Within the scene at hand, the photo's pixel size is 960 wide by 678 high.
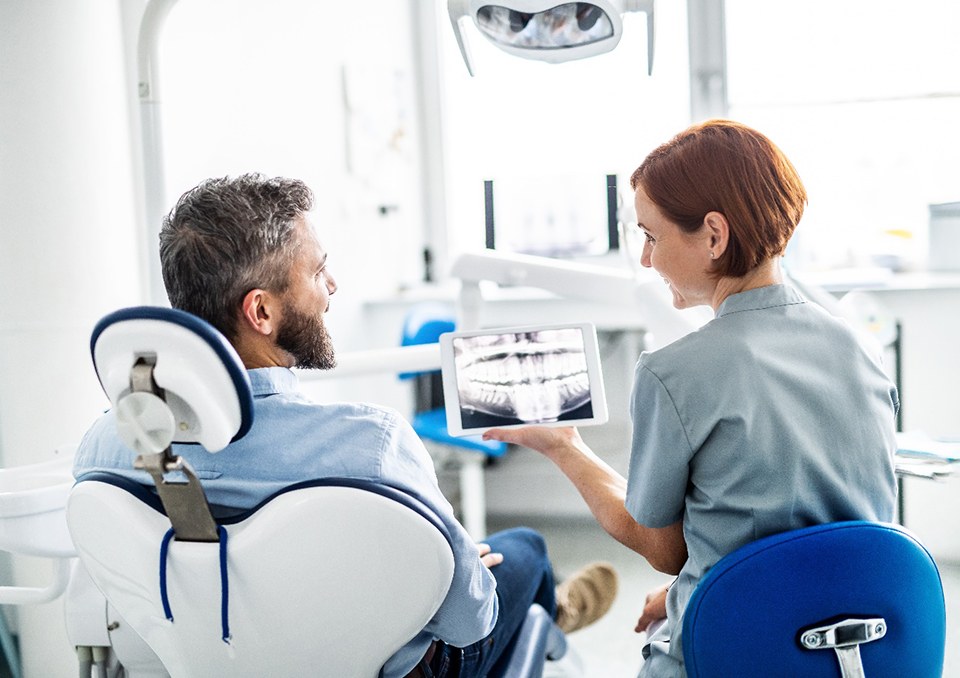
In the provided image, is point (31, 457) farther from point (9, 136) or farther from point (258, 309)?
point (258, 309)

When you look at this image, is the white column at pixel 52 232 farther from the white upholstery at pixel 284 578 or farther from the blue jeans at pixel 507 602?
the blue jeans at pixel 507 602

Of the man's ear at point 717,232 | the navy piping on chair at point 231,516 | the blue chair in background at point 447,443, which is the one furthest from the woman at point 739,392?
the blue chair in background at point 447,443

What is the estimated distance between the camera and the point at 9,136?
180 centimetres

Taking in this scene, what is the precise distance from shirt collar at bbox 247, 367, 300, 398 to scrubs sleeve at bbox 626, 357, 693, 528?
451 millimetres

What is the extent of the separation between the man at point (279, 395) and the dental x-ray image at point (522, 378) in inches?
10.5

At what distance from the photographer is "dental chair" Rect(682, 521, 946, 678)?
3.63ft

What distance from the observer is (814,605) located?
1124 mm

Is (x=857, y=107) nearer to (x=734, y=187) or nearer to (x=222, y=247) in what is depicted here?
(x=734, y=187)

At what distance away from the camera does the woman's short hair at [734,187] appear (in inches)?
48.8

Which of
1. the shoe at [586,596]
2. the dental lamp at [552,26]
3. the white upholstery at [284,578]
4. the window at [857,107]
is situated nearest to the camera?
the white upholstery at [284,578]

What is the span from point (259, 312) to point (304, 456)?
0.74 ft

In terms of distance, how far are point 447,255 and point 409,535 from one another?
2987mm

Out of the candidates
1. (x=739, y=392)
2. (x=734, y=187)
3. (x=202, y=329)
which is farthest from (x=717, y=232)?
(x=202, y=329)

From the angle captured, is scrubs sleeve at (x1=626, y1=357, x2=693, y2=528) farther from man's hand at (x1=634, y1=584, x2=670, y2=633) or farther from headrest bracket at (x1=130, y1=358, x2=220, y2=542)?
headrest bracket at (x1=130, y1=358, x2=220, y2=542)
